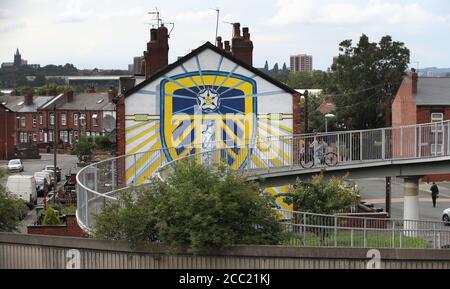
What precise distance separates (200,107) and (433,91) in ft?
93.5

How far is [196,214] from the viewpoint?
15031 millimetres

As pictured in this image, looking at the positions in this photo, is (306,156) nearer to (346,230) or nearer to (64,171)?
(346,230)

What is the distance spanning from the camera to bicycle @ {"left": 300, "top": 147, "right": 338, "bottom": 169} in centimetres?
2773

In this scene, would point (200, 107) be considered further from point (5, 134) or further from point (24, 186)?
point (5, 134)

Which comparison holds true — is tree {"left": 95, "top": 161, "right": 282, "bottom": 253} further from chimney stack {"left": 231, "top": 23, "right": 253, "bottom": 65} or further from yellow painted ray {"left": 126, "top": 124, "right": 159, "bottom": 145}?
chimney stack {"left": 231, "top": 23, "right": 253, "bottom": 65}

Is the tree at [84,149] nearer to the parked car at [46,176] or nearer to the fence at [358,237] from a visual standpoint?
the parked car at [46,176]

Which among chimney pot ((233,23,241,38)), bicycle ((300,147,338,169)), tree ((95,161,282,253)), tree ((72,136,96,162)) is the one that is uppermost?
chimney pot ((233,23,241,38))

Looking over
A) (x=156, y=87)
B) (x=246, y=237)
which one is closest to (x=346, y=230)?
(x=246, y=237)

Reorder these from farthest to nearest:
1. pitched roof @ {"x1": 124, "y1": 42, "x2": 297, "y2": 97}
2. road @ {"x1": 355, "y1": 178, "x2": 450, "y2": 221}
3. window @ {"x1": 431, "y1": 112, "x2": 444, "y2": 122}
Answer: window @ {"x1": 431, "y1": 112, "x2": 444, "y2": 122} < road @ {"x1": 355, "y1": 178, "x2": 450, "y2": 221} < pitched roof @ {"x1": 124, "y1": 42, "x2": 297, "y2": 97}

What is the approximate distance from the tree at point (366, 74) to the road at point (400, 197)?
13251 mm

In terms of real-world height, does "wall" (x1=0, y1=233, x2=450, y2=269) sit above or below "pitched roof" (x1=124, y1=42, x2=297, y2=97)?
below

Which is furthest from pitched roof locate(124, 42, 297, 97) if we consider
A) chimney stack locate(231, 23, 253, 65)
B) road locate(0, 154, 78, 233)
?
road locate(0, 154, 78, 233)

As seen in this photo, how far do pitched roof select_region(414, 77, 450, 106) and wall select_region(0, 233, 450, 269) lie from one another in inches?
1642

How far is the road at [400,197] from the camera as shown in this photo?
4213 cm
